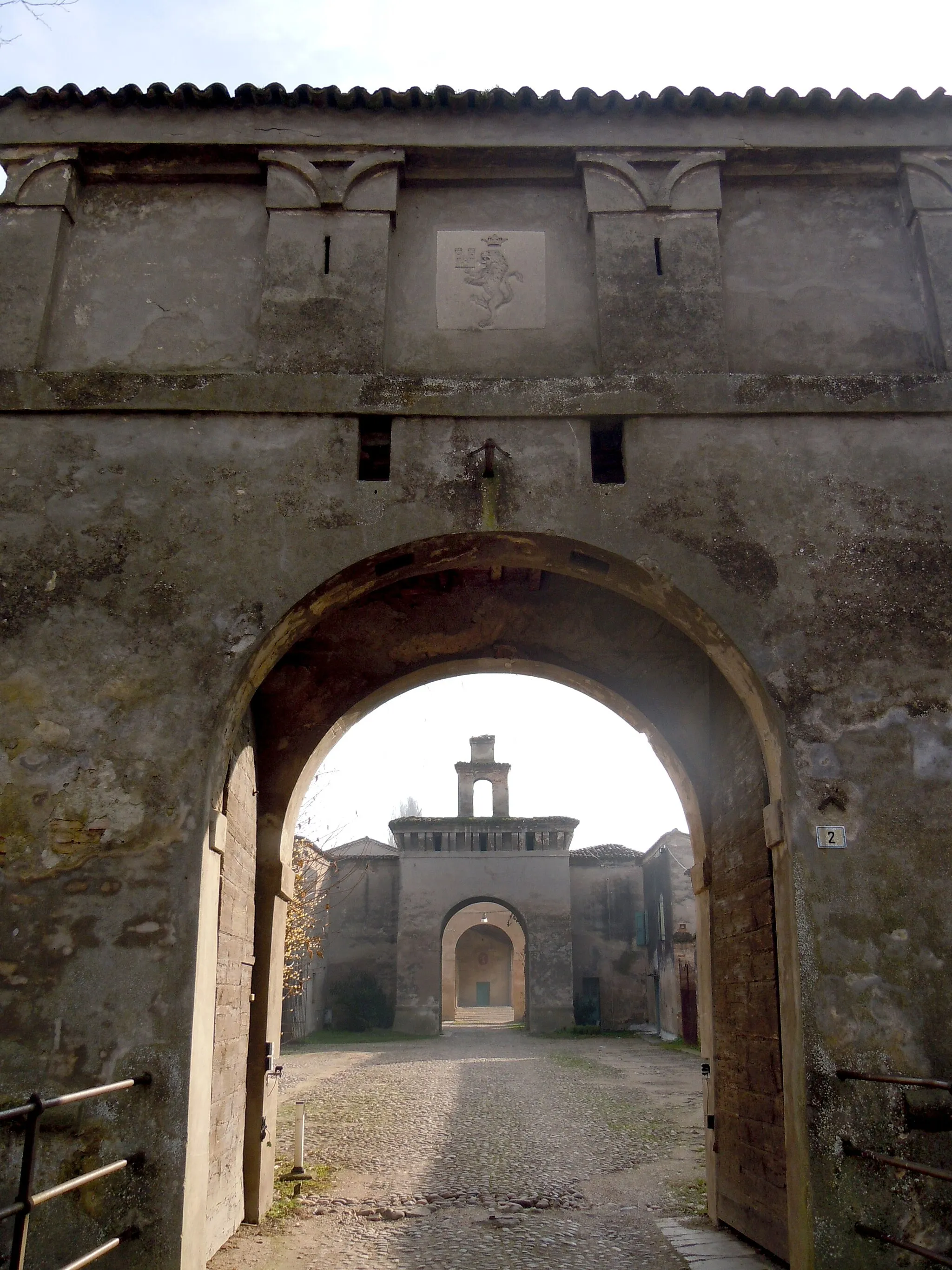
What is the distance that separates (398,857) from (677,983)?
872cm

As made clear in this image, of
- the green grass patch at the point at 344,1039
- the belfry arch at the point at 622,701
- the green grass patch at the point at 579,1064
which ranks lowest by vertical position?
the green grass patch at the point at 344,1039

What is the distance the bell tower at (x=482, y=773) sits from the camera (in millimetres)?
29969

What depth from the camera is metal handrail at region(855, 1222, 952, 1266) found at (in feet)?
13.2

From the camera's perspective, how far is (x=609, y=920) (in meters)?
27.3

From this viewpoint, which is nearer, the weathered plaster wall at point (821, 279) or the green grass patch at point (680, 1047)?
the weathered plaster wall at point (821, 279)

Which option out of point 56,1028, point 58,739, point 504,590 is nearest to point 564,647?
point 504,590

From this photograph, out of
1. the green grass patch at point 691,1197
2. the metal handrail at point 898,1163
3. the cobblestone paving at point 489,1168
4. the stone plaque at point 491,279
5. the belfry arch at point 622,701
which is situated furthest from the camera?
the green grass patch at point 691,1197

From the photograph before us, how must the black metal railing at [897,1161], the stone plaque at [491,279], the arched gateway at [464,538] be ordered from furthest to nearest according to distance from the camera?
the stone plaque at [491,279] → the arched gateway at [464,538] → the black metal railing at [897,1161]

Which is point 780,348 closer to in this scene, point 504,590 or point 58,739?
point 504,590

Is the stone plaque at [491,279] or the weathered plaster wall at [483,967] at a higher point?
the stone plaque at [491,279]

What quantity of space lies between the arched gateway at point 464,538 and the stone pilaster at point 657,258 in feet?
0.09

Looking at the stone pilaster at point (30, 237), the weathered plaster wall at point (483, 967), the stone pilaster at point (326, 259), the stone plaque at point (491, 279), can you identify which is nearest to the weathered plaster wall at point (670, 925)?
the stone plaque at point (491, 279)

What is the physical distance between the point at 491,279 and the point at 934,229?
299cm

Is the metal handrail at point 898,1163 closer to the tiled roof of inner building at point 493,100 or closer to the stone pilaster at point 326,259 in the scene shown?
the stone pilaster at point 326,259
